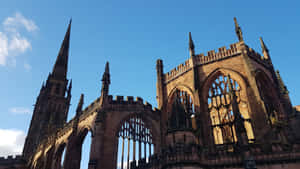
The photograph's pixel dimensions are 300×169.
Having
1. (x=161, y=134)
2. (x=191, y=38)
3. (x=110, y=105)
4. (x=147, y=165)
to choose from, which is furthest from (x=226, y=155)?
(x=191, y=38)

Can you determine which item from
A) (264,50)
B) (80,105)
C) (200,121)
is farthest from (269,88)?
(80,105)

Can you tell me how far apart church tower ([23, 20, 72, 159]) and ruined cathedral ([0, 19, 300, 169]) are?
11.1 metres

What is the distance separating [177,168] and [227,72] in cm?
977

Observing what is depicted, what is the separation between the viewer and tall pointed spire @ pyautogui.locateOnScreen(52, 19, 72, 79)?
47006 mm

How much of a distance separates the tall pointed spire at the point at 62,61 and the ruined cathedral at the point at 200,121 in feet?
73.2

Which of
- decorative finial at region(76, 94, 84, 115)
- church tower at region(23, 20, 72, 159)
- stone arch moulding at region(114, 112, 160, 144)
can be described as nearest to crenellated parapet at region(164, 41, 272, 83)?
stone arch moulding at region(114, 112, 160, 144)

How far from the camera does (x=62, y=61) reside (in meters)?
49.7

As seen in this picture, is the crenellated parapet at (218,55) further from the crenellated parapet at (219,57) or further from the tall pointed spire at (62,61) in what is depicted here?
the tall pointed spire at (62,61)

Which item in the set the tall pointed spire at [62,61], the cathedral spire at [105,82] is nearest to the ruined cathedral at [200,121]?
the cathedral spire at [105,82]

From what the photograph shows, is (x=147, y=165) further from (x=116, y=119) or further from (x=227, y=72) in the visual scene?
(x=227, y=72)

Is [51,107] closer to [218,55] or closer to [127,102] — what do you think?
[127,102]

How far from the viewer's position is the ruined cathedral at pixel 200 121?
14422 millimetres

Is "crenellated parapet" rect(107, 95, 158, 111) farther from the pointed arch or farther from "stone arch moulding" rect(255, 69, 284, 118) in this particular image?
"stone arch moulding" rect(255, 69, 284, 118)

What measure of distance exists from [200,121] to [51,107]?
30.2m
